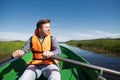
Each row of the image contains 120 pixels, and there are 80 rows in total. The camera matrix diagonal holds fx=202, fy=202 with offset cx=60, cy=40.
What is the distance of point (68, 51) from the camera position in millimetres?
6473

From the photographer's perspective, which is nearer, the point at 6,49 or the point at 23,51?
the point at 23,51

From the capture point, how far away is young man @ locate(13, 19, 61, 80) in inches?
140

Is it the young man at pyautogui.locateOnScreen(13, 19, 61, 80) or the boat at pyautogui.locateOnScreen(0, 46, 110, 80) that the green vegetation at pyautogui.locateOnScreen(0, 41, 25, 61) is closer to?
the boat at pyautogui.locateOnScreen(0, 46, 110, 80)

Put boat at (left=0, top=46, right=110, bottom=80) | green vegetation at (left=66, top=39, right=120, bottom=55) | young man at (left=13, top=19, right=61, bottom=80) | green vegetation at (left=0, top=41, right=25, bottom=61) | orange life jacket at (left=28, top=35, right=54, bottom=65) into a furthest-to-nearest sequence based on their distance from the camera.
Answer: green vegetation at (left=66, top=39, right=120, bottom=55)
green vegetation at (left=0, top=41, right=25, bottom=61)
boat at (left=0, top=46, right=110, bottom=80)
orange life jacket at (left=28, top=35, right=54, bottom=65)
young man at (left=13, top=19, right=61, bottom=80)

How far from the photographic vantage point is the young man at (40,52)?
3.57m

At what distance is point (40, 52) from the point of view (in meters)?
3.95

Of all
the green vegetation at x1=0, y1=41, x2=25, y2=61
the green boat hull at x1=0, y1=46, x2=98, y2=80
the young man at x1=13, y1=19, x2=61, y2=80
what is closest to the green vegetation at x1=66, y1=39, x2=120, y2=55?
the green vegetation at x1=0, y1=41, x2=25, y2=61

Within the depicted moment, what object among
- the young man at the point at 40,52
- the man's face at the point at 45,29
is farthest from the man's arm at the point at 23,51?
the man's face at the point at 45,29

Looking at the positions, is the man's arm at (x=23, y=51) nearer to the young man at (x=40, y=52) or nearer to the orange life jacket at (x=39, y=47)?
the young man at (x=40, y=52)

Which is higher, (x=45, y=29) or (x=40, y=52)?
(x=45, y=29)

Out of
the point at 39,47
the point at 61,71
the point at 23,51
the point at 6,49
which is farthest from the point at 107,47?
the point at 23,51

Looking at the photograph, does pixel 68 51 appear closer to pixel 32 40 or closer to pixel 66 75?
pixel 66 75

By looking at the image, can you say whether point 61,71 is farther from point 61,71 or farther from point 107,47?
point 107,47

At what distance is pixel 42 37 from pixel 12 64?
1.52m
